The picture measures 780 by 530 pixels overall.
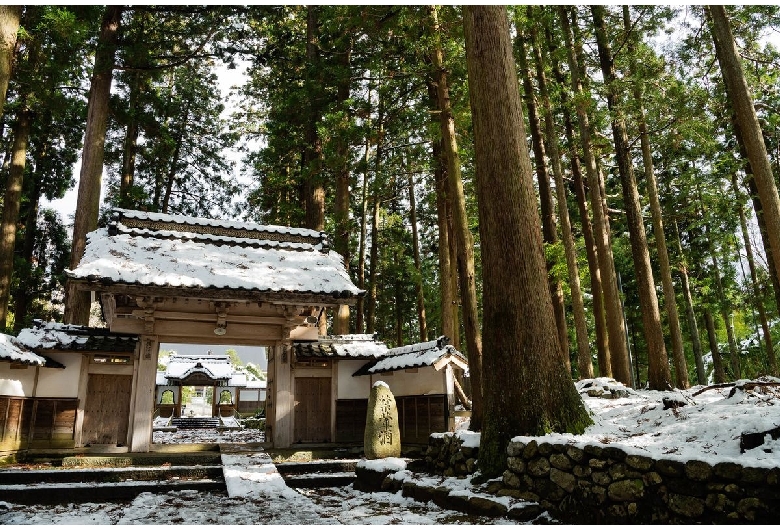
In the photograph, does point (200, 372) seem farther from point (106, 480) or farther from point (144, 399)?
point (106, 480)

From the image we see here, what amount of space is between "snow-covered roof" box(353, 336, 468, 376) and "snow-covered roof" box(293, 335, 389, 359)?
335 millimetres

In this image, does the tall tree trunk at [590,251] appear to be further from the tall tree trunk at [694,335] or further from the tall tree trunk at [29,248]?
the tall tree trunk at [29,248]

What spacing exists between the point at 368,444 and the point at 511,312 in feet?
15.2

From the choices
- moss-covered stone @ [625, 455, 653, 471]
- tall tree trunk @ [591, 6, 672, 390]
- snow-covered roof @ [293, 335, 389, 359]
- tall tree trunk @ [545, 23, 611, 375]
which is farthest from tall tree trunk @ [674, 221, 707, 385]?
moss-covered stone @ [625, 455, 653, 471]

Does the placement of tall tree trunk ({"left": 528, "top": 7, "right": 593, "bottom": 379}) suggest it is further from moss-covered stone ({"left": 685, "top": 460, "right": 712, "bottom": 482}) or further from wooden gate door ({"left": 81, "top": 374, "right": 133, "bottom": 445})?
wooden gate door ({"left": 81, "top": 374, "right": 133, "bottom": 445})

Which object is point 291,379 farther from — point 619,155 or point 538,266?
point 619,155

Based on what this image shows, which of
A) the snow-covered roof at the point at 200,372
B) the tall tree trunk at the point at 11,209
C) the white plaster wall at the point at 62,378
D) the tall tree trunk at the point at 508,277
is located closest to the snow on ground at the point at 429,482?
the tall tree trunk at the point at 508,277

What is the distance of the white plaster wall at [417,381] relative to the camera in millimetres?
11578

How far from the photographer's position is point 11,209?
15.4 metres

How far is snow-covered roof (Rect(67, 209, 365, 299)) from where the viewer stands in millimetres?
10930

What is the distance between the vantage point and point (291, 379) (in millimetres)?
12844

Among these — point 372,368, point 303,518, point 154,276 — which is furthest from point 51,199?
point 303,518

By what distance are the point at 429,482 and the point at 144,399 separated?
25.0 ft

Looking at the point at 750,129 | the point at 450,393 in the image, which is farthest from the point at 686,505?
the point at 450,393
